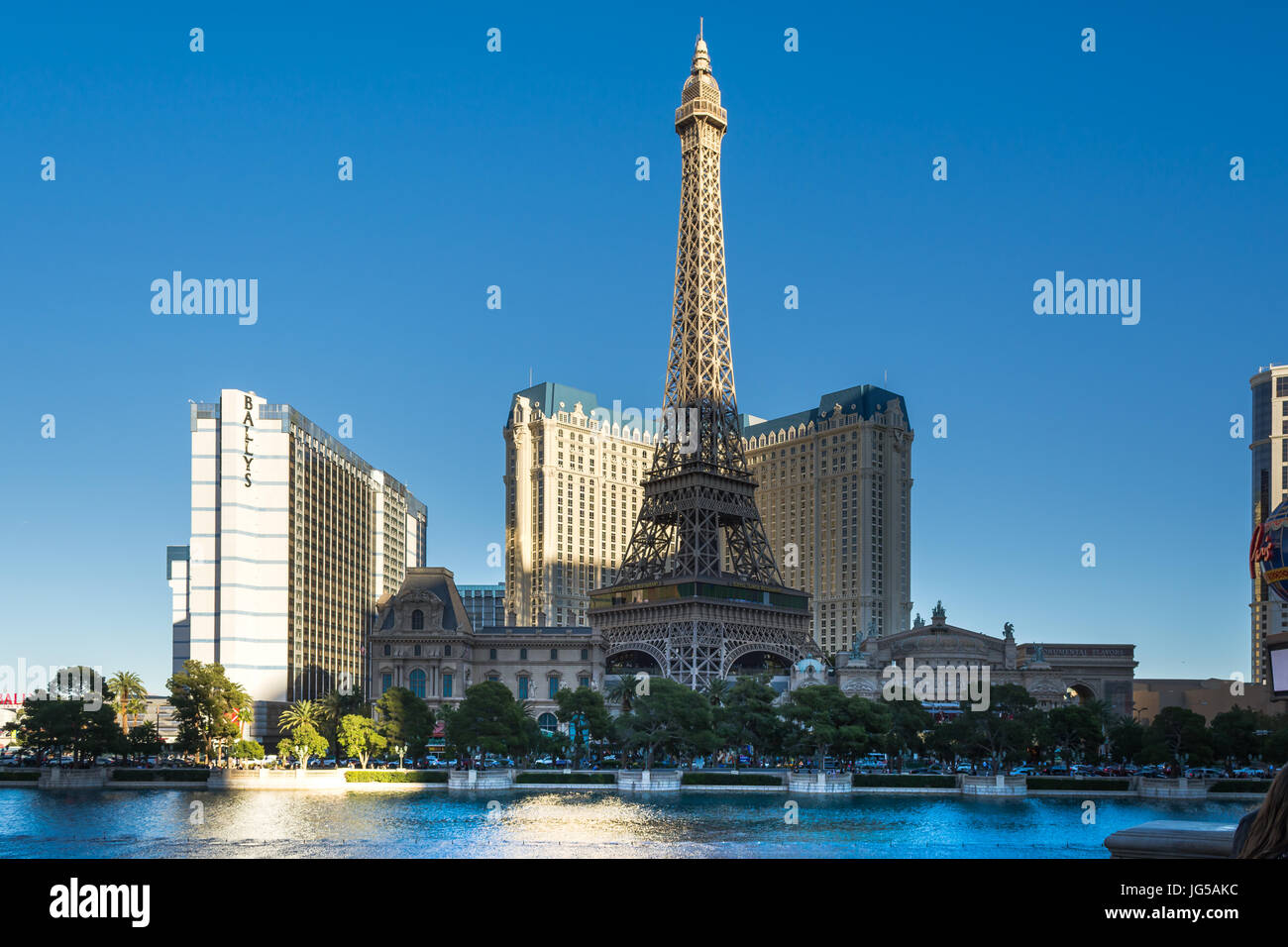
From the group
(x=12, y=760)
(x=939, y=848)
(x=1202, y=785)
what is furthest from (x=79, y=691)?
(x=1202, y=785)

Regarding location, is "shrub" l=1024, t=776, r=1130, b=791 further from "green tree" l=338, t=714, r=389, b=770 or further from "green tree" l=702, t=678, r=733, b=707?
"green tree" l=338, t=714, r=389, b=770

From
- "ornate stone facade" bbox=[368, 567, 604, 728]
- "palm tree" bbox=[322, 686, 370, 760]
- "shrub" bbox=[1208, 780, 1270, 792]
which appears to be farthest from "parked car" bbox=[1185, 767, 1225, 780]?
"palm tree" bbox=[322, 686, 370, 760]

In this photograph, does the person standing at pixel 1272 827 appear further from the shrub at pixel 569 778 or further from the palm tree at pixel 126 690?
the palm tree at pixel 126 690

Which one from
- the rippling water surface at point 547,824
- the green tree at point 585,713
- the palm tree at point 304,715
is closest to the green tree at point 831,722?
the rippling water surface at point 547,824

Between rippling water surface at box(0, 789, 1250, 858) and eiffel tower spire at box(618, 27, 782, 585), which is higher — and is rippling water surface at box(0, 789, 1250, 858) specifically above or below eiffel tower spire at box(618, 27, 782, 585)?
below

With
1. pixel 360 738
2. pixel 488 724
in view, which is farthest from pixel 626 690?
pixel 360 738
